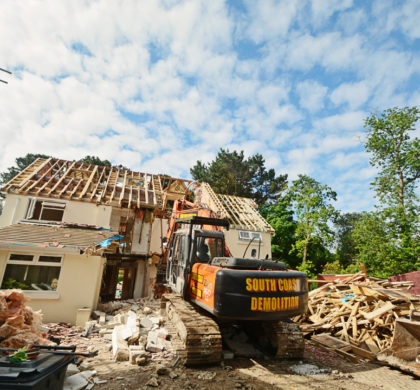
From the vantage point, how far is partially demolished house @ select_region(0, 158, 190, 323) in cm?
1048

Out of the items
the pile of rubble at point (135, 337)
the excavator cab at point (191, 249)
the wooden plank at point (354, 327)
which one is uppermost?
the excavator cab at point (191, 249)

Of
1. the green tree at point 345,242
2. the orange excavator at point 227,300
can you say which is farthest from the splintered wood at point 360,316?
the green tree at point 345,242

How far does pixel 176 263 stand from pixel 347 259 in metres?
41.1

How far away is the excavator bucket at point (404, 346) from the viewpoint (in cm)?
605

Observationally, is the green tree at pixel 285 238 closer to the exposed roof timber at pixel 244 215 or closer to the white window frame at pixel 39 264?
the exposed roof timber at pixel 244 215

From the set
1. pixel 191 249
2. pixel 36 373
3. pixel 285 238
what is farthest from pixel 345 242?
pixel 36 373

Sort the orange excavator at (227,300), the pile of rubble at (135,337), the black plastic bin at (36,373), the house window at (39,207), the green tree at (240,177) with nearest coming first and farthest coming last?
the black plastic bin at (36,373) < the orange excavator at (227,300) < the pile of rubble at (135,337) < the house window at (39,207) < the green tree at (240,177)

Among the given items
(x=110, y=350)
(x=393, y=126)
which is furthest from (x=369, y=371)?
(x=393, y=126)

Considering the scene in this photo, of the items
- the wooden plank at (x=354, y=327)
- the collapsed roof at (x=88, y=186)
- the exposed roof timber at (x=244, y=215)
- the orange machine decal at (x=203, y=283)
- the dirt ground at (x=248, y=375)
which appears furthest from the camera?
the exposed roof timber at (x=244, y=215)

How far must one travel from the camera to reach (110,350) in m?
6.93

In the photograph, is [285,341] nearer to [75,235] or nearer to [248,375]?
[248,375]

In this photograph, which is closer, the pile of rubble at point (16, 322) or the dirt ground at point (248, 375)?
the dirt ground at point (248, 375)

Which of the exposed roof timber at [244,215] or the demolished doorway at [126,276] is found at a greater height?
the exposed roof timber at [244,215]

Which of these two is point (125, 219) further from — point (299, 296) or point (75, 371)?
point (299, 296)
